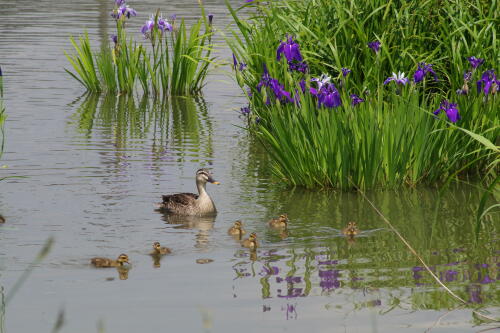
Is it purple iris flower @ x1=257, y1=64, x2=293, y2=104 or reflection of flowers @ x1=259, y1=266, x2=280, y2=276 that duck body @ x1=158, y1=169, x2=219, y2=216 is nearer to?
purple iris flower @ x1=257, y1=64, x2=293, y2=104

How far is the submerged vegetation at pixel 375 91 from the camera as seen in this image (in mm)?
10898

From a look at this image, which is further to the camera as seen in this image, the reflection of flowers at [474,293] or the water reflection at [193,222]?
the water reflection at [193,222]

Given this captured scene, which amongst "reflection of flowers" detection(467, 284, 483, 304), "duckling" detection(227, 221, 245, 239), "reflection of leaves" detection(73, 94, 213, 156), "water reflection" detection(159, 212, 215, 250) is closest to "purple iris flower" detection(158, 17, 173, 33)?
"reflection of leaves" detection(73, 94, 213, 156)

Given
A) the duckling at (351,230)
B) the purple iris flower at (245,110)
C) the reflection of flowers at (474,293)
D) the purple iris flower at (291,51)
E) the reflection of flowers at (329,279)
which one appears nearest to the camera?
the reflection of flowers at (474,293)

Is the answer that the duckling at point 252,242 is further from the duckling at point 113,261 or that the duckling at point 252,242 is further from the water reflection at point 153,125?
the water reflection at point 153,125

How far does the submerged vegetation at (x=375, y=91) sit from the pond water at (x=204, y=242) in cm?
33

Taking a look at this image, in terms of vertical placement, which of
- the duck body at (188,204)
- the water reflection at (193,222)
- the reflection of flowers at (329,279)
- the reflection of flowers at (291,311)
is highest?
the reflection of flowers at (291,311)

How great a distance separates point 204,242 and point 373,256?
1496 mm

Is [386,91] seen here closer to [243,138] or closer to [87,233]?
→ [243,138]

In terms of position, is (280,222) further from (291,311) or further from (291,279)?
(291,311)

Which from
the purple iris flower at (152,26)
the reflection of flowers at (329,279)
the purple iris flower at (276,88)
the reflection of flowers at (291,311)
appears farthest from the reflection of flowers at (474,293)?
the purple iris flower at (152,26)

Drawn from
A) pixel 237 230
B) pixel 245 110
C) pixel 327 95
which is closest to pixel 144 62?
pixel 245 110

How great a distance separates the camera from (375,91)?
1240 centimetres

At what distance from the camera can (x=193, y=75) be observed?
1844cm
